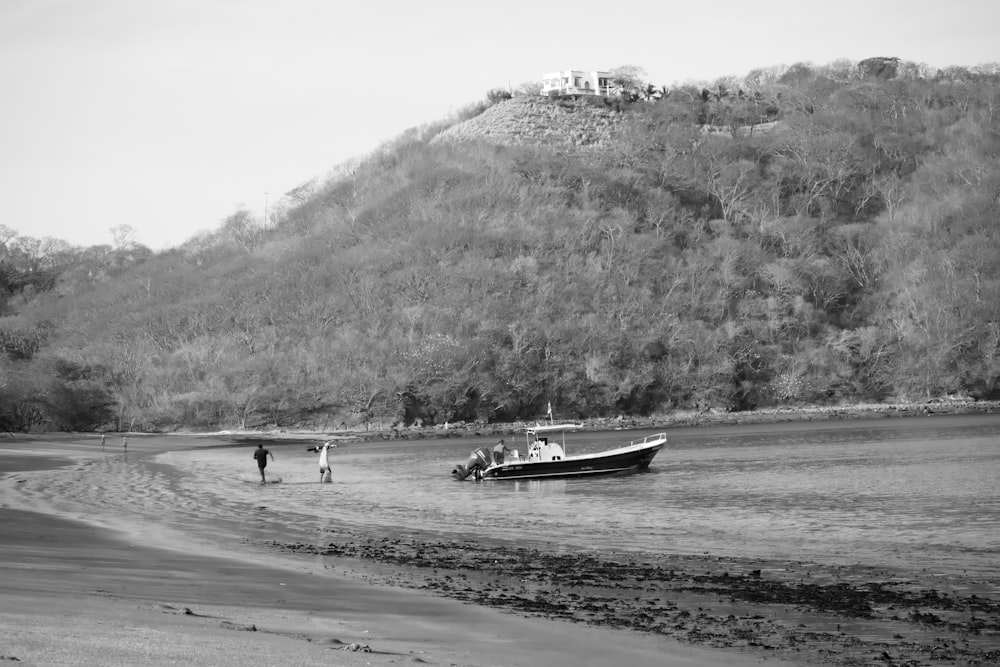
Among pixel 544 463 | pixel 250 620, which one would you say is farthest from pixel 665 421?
pixel 250 620

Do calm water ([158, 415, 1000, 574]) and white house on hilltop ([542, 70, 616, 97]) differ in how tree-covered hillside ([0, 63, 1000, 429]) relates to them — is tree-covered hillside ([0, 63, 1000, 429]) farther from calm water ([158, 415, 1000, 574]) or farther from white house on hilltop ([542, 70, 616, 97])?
calm water ([158, 415, 1000, 574])

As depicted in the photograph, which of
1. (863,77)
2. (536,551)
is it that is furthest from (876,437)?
A: (863,77)

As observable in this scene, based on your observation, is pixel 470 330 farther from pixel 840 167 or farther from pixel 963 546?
pixel 963 546

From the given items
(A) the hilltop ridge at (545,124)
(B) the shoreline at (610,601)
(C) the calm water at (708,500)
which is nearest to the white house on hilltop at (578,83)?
(A) the hilltop ridge at (545,124)

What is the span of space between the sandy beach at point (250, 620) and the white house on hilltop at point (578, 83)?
152058mm

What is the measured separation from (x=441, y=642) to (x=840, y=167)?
13512 cm

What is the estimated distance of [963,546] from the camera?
21938mm

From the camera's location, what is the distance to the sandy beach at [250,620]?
10531 mm

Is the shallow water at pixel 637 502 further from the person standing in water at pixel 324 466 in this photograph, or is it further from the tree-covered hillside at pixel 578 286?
the tree-covered hillside at pixel 578 286

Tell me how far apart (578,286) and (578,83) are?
65.9m

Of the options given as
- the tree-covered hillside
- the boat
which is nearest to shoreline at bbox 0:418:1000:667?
the boat

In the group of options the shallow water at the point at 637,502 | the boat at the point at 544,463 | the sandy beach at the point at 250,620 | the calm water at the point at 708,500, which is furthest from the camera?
the boat at the point at 544,463

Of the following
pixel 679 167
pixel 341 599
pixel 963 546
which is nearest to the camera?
pixel 341 599

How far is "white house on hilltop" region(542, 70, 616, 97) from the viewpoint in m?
165
